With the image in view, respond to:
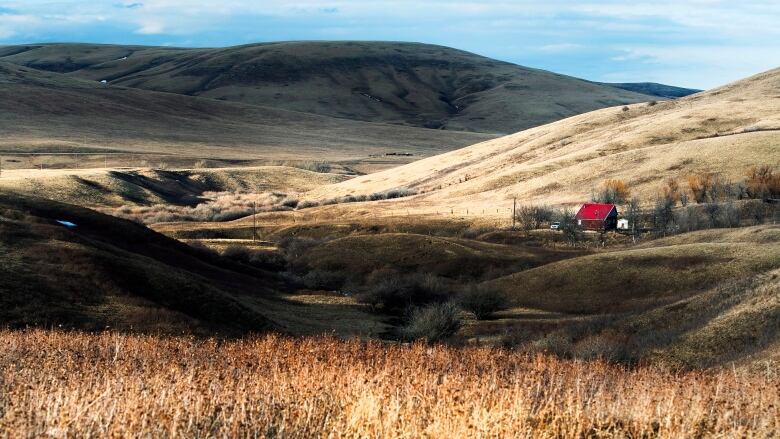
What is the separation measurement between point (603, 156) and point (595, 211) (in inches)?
1401

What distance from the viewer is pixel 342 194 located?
151 meters

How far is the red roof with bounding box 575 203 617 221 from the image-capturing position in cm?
9494

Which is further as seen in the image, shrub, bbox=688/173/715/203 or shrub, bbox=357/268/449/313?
shrub, bbox=688/173/715/203

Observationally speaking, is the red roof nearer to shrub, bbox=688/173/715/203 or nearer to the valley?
the valley

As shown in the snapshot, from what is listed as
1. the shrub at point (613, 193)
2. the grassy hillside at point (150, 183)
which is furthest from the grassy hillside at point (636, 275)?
the grassy hillside at point (150, 183)

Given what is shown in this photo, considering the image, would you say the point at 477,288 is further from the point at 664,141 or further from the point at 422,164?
the point at 422,164

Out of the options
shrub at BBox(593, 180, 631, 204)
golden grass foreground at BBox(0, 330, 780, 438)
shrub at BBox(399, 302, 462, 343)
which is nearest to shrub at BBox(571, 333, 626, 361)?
shrub at BBox(399, 302, 462, 343)

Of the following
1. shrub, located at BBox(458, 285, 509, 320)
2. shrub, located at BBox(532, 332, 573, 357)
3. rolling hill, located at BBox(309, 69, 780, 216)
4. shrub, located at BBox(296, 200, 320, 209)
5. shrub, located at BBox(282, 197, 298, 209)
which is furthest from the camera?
shrub, located at BBox(282, 197, 298, 209)

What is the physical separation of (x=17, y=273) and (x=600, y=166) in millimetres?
97089

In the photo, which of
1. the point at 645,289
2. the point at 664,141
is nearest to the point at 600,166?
the point at 664,141

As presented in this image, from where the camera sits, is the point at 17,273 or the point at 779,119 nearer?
the point at 17,273

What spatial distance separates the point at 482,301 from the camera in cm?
5588

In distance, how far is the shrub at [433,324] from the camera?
4753 cm

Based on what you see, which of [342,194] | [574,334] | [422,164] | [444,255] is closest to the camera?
[574,334]
